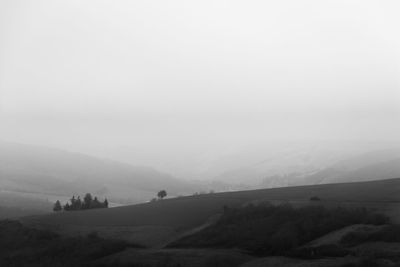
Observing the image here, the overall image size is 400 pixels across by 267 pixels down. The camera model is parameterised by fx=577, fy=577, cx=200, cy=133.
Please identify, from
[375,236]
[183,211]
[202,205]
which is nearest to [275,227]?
[375,236]

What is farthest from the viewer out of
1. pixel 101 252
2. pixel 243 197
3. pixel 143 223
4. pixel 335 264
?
pixel 243 197

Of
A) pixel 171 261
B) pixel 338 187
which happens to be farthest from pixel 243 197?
pixel 171 261

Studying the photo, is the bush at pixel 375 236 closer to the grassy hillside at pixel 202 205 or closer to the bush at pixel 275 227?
the bush at pixel 275 227

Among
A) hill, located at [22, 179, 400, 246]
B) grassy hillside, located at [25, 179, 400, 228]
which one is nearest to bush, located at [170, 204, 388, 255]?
hill, located at [22, 179, 400, 246]

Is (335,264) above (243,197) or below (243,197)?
below

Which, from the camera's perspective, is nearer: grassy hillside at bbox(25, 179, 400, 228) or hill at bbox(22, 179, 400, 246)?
hill at bbox(22, 179, 400, 246)

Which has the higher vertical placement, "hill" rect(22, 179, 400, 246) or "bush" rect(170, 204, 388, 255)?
"hill" rect(22, 179, 400, 246)

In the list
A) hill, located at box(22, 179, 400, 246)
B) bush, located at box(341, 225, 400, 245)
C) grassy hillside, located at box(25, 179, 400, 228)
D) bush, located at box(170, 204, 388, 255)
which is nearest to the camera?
bush, located at box(341, 225, 400, 245)

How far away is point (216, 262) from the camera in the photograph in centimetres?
3241

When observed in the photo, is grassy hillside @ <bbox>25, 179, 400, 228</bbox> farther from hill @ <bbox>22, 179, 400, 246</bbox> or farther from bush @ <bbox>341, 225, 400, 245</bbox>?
bush @ <bbox>341, 225, 400, 245</bbox>

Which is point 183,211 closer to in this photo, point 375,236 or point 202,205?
point 202,205

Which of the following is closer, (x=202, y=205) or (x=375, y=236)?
(x=375, y=236)

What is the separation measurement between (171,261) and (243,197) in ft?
107

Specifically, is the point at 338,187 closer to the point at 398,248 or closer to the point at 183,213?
the point at 183,213
